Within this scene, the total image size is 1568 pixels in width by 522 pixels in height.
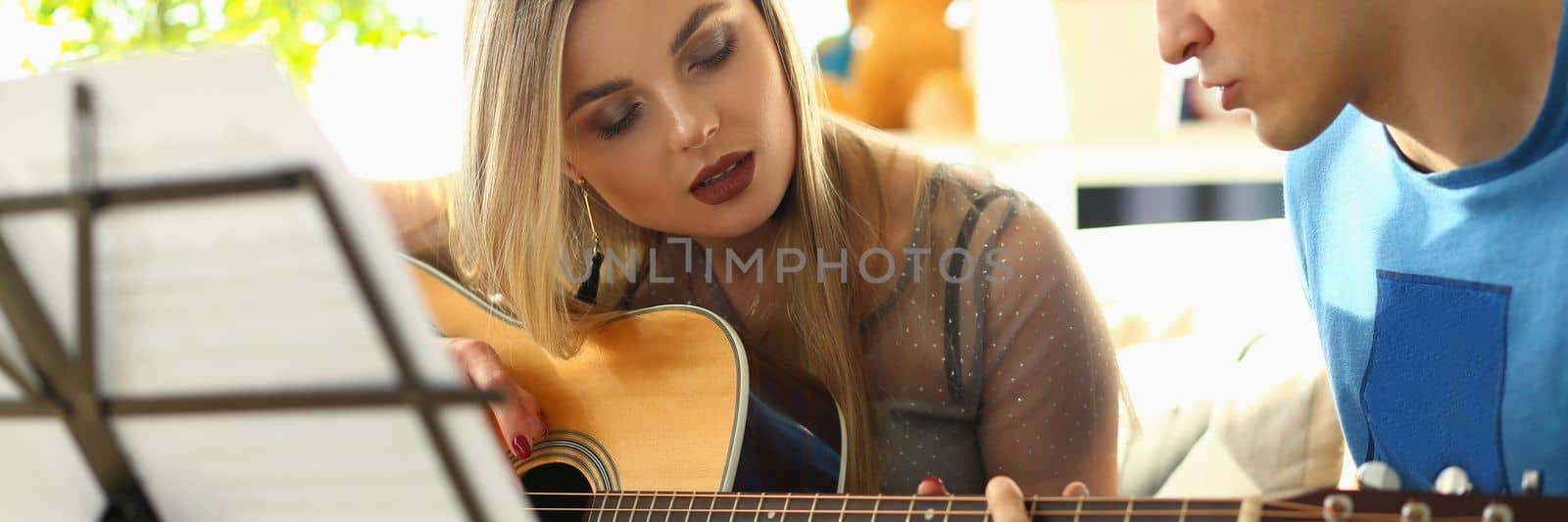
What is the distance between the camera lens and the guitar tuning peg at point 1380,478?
706mm

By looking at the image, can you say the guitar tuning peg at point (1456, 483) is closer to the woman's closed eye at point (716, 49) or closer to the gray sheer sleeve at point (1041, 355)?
the gray sheer sleeve at point (1041, 355)

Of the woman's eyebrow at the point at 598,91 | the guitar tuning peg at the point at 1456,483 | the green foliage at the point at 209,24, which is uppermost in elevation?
the green foliage at the point at 209,24

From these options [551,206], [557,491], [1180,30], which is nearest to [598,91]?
[551,206]

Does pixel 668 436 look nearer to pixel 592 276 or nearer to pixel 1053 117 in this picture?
pixel 592 276

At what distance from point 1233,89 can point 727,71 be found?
46cm

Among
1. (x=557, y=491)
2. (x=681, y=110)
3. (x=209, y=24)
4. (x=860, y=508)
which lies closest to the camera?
(x=860, y=508)

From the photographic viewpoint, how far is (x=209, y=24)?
2043 mm

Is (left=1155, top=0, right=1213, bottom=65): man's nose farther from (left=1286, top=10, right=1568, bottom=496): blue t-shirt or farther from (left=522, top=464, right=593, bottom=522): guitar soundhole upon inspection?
(left=522, top=464, right=593, bottom=522): guitar soundhole

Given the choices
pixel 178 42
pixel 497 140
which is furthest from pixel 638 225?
pixel 178 42

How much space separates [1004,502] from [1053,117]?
1.84 metres

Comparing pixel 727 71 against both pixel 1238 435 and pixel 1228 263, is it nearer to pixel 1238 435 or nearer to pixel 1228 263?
pixel 1238 435

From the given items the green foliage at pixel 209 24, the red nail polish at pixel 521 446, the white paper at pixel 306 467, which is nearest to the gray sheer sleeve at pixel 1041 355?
the red nail polish at pixel 521 446

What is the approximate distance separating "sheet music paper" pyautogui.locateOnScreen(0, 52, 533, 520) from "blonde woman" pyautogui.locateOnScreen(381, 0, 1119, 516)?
0.50 m

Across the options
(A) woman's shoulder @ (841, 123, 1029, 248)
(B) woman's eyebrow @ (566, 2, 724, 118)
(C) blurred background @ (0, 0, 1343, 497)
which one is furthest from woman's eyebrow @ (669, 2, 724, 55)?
(C) blurred background @ (0, 0, 1343, 497)
